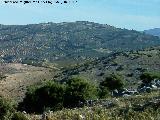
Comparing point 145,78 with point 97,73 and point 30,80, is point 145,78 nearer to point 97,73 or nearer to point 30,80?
point 97,73

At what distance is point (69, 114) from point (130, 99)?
5.46m

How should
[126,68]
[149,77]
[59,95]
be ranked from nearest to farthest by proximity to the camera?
1. [59,95]
2. [149,77]
3. [126,68]

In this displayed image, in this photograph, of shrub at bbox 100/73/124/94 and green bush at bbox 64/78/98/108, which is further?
shrub at bbox 100/73/124/94

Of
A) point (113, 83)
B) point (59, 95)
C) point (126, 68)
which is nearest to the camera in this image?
point (59, 95)

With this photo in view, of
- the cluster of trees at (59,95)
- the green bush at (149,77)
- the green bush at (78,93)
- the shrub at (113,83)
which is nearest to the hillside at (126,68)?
the green bush at (149,77)

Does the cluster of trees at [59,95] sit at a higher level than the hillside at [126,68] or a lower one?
higher

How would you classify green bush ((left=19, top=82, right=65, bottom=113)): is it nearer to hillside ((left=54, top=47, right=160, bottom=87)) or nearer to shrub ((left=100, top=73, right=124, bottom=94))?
shrub ((left=100, top=73, right=124, bottom=94))

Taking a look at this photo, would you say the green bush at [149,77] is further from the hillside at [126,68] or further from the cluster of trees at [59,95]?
the hillside at [126,68]

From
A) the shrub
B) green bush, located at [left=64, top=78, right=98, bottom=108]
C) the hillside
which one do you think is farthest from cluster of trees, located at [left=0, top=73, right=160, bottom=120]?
the hillside

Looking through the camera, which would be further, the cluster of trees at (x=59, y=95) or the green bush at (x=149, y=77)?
the green bush at (x=149, y=77)

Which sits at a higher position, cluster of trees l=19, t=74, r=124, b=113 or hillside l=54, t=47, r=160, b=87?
cluster of trees l=19, t=74, r=124, b=113

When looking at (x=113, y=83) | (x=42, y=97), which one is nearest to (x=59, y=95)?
(x=42, y=97)

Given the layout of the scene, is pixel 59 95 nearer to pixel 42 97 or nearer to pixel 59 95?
pixel 59 95

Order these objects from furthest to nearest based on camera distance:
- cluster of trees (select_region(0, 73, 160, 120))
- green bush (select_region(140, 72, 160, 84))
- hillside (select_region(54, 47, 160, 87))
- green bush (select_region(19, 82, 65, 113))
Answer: hillside (select_region(54, 47, 160, 87)) < green bush (select_region(140, 72, 160, 84)) < green bush (select_region(19, 82, 65, 113)) < cluster of trees (select_region(0, 73, 160, 120))
